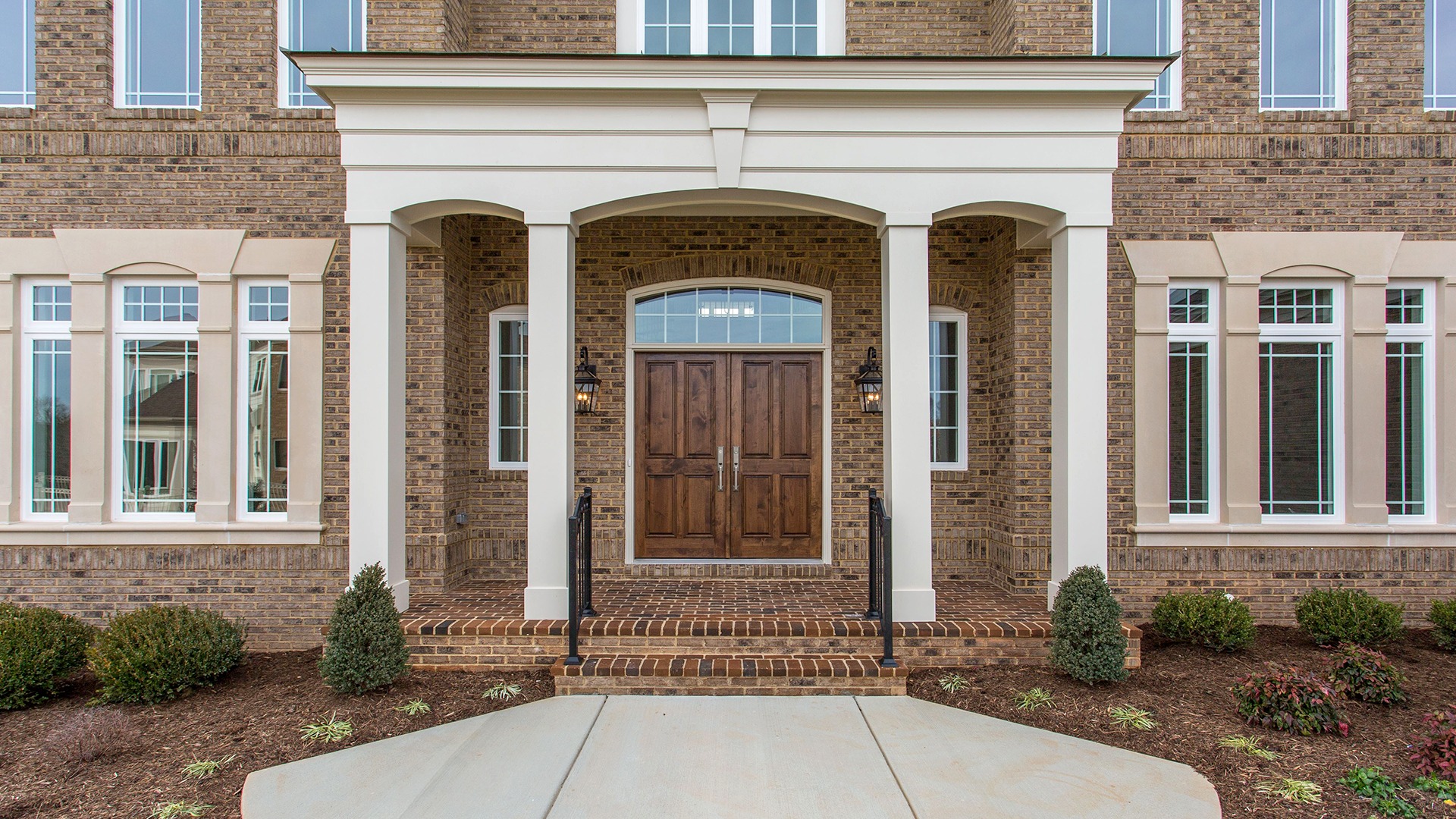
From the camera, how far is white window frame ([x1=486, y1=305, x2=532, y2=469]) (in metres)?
6.80

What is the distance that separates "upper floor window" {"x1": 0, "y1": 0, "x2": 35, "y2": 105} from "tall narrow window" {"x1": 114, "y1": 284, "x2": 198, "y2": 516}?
6.24ft

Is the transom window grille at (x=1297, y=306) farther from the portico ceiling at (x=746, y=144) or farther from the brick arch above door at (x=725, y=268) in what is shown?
the brick arch above door at (x=725, y=268)

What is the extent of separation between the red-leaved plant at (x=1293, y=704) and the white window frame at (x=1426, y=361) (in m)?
3.19

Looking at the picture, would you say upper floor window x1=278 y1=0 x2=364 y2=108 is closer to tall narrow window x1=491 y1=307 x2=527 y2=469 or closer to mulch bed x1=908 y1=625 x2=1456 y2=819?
tall narrow window x1=491 y1=307 x2=527 y2=469

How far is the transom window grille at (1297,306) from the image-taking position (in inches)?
248

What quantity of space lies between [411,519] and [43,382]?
3301 millimetres

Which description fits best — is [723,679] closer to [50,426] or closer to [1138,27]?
[50,426]

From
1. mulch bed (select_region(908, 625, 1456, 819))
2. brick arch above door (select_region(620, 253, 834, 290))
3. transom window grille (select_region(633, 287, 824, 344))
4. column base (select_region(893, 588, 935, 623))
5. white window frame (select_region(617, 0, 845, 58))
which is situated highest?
white window frame (select_region(617, 0, 845, 58))

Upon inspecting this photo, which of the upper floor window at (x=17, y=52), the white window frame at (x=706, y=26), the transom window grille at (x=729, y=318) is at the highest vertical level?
the white window frame at (x=706, y=26)

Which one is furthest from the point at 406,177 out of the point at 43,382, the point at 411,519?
the point at 43,382

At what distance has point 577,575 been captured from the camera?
16.7ft

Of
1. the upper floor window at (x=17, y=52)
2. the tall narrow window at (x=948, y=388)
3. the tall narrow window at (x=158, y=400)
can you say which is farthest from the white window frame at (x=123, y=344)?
the tall narrow window at (x=948, y=388)

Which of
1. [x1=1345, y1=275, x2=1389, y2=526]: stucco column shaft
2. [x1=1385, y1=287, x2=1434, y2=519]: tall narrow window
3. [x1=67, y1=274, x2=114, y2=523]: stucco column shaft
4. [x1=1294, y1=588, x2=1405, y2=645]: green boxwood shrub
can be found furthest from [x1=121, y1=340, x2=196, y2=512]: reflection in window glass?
[x1=1385, y1=287, x2=1434, y2=519]: tall narrow window

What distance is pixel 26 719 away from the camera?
4582 millimetres
